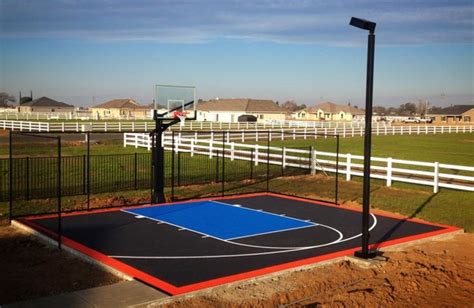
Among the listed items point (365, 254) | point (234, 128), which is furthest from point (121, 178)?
point (234, 128)

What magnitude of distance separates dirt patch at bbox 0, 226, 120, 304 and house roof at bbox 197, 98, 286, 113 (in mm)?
92002

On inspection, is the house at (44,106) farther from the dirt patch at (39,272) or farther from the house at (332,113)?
the dirt patch at (39,272)

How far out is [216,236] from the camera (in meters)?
13.6

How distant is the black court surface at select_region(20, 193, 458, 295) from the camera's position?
34.9ft

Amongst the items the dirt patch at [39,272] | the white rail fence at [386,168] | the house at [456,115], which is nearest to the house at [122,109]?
the house at [456,115]

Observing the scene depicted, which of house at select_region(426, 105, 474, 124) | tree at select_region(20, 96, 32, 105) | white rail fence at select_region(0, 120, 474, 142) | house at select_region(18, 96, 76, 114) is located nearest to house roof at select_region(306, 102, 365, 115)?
house at select_region(426, 105, 474, 124)

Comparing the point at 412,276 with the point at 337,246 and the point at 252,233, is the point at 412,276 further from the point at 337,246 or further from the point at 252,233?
the point at 252,233

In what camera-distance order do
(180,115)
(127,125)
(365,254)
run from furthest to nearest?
(127,125) → (180,115) → (365,254)

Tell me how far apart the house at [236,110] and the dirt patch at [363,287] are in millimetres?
90920

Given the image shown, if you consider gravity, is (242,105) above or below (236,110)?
above

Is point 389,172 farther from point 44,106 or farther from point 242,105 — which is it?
point 44,106

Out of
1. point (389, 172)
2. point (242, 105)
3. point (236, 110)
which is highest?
point (242, 105)

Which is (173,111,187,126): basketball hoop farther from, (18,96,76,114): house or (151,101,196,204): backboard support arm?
(18,96,76,114): house

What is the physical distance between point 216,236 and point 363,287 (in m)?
4.90
